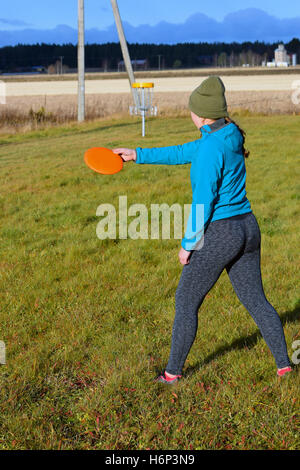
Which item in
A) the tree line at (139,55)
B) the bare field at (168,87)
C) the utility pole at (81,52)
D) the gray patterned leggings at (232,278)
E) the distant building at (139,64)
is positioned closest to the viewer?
the gray patterned leggings at (232,278)

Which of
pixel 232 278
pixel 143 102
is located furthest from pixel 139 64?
pixel 232 278

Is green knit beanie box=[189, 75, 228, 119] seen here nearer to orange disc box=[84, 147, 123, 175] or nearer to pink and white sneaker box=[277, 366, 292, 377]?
orange disc box=[84, 147, 123, 175]

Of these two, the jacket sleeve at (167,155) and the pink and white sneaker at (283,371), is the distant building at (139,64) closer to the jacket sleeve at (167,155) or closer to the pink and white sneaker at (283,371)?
the jacket sleeve at (167,155)

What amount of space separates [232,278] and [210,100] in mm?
1065

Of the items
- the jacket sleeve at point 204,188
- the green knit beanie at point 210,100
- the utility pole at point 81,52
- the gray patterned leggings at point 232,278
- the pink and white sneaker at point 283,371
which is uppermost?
the utility pole at point 81,52

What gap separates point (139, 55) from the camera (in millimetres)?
168250

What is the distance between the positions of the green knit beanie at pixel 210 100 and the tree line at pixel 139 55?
155 meters

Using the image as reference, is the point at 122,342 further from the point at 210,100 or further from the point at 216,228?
the point at 210,100

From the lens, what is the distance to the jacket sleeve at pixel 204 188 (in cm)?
276

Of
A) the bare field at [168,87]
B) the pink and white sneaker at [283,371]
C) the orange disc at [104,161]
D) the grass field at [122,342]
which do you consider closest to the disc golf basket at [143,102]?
the grass field at [122,342]

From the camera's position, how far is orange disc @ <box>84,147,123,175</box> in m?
3.19

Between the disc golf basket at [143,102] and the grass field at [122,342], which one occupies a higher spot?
the disc golf basket at [143,102]

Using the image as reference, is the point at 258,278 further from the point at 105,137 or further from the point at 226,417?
the point at 105,137

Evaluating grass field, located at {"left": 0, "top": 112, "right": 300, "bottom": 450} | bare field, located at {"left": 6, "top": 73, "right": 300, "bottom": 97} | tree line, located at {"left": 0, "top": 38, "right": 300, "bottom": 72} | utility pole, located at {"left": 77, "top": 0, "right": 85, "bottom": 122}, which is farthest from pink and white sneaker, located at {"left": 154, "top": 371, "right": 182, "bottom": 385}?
tree line, located at {"left": 0, "top": 38, "right": 300, "bottom": 72}
